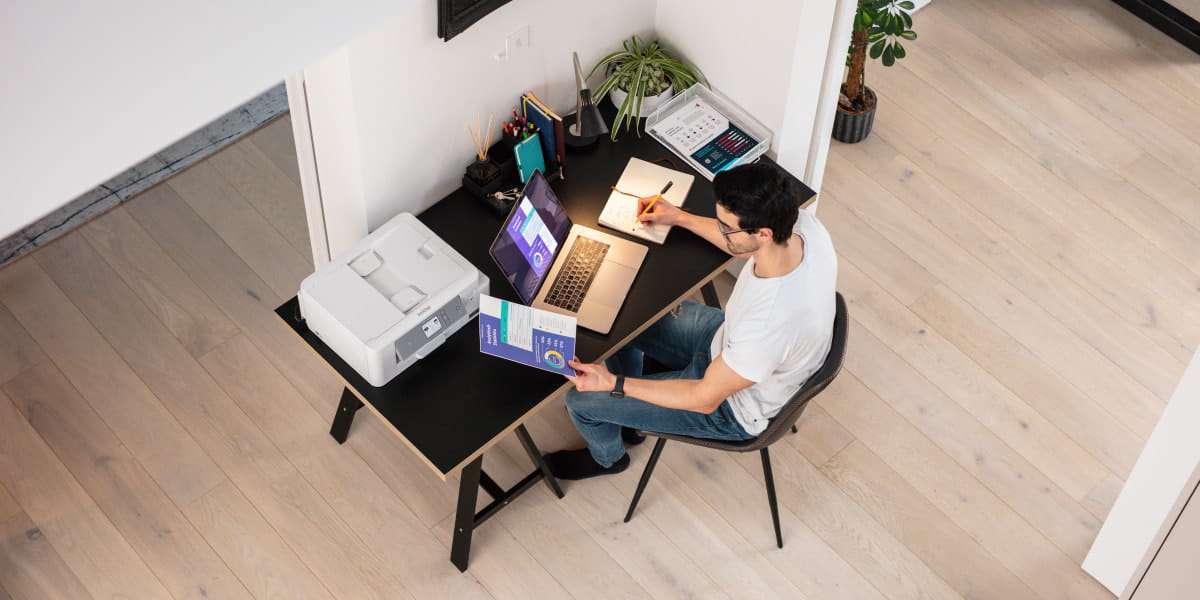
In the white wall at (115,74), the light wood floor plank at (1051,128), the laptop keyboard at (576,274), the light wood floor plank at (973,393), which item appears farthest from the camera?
the light wood floor plank at (1051,128)

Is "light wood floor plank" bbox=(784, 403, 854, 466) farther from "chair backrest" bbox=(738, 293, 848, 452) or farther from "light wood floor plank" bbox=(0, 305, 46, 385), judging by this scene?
"light wood floor plank" bbox=(0, 305, 46, 385)

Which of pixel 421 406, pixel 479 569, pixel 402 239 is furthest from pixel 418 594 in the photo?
pixel 402 239

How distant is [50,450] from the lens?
3.45 meters

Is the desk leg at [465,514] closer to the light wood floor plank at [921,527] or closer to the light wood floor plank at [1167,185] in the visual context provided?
the light wood floor plank at [921,527]

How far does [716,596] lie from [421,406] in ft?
3.57

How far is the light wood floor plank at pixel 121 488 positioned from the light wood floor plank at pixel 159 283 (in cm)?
39

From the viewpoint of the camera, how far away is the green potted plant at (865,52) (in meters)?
3.91

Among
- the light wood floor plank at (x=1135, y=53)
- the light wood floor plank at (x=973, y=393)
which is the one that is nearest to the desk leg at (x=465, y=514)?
the light wood floor plank at (x=973, y=393)

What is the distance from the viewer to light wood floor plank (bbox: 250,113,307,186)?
4.22m

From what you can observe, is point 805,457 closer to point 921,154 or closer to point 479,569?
point 479,569

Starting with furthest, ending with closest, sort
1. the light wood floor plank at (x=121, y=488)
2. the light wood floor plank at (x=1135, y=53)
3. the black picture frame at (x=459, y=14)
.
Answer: the light wood floor plank at (x=1135, y=53), the light wood floor plank at (x=121, y=488), the black picture frame at (x=459, y=14)

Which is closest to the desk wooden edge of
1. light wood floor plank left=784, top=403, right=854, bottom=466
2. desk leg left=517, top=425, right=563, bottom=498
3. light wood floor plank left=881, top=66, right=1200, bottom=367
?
desk leg left=517, top=425, right=563, bottom=498

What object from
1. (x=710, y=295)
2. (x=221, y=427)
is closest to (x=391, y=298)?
(x=221, y=427)

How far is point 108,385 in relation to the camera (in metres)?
3.60
